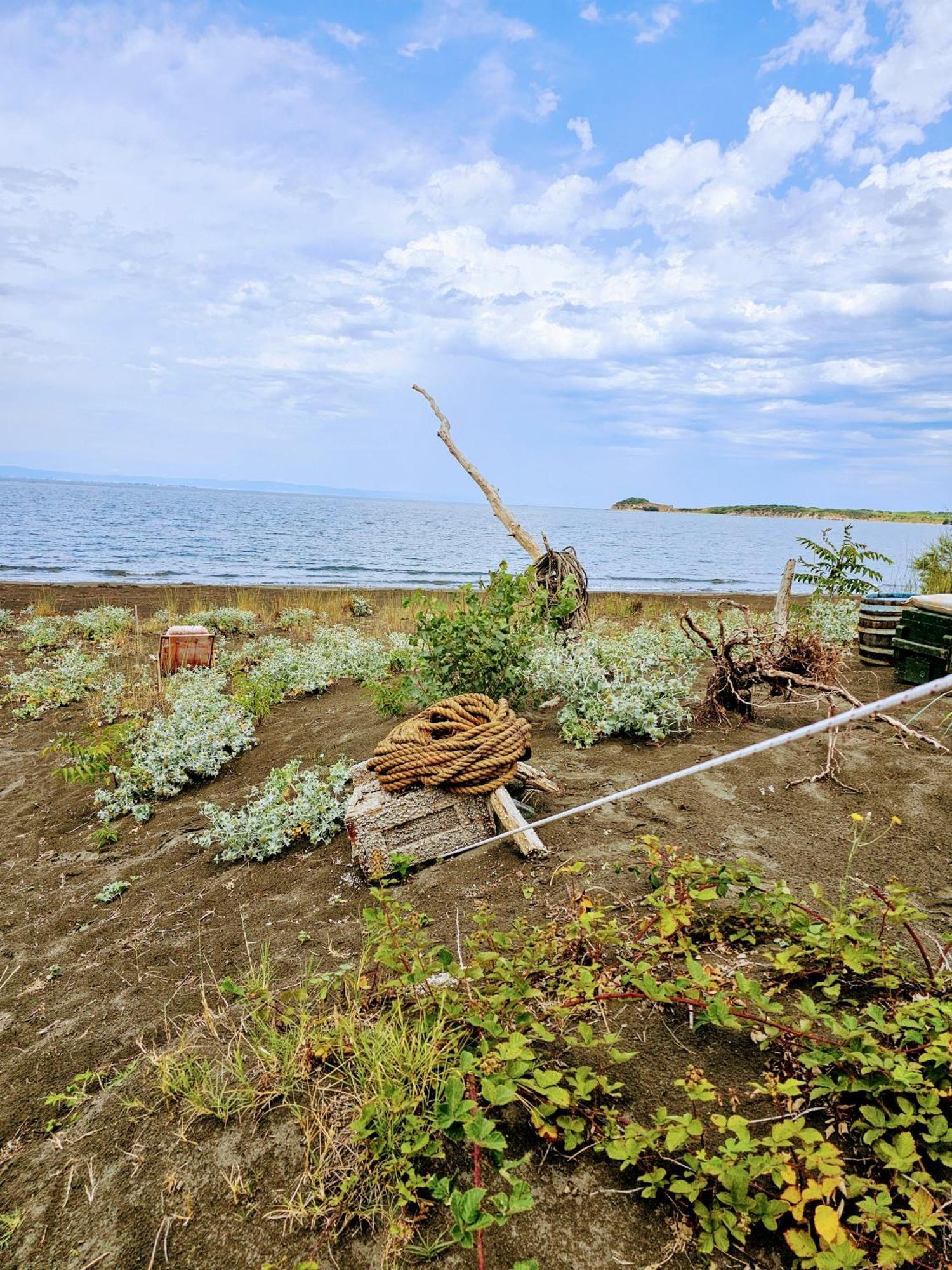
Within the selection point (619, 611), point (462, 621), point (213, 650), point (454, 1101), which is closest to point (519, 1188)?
point (454, 1101)

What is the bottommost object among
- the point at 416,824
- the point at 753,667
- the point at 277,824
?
the point at 277,824

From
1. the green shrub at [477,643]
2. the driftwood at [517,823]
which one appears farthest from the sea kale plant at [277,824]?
the green shrub at [477,643]

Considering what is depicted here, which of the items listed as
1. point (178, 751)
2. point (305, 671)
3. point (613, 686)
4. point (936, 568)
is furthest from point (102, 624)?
point (936, 568)

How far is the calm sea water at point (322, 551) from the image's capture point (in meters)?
29.4

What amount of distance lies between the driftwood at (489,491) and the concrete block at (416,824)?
552cm

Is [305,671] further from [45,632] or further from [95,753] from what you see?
[45,632]

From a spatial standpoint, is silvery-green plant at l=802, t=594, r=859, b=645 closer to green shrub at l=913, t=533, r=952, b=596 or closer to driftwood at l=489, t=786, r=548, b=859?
green shrub at l=913, t=533, r=952, b=596

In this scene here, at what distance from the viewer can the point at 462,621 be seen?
218 inches

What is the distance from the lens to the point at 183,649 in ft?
32.3

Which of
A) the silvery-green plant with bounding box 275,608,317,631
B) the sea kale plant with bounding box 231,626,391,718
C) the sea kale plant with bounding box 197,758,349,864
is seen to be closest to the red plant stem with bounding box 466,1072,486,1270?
the sea kale plant with bounding box 197,758,349,864

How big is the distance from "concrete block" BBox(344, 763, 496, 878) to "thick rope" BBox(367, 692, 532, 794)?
81 mm

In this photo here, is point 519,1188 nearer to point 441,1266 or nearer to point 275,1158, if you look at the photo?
point 441,1266

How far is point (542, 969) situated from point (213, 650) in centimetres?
1033

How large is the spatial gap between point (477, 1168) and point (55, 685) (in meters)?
9.35
